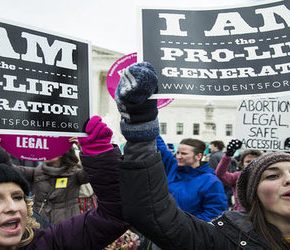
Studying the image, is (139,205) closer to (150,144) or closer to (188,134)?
(150,144)

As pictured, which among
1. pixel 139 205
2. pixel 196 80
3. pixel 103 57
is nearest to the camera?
pixel 139 205

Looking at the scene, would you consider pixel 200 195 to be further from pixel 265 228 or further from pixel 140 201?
pixel 140 201

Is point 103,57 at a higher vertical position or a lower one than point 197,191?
higher

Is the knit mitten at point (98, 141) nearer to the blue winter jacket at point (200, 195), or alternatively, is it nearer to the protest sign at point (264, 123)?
the blue winter jacket at point (200, 195)

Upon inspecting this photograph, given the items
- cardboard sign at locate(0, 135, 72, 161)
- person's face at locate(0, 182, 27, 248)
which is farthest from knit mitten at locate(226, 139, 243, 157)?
person's face at locate(0, 182, 27, 248)

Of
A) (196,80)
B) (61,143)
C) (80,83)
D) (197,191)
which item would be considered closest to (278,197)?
(196,80)

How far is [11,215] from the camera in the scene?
195cm

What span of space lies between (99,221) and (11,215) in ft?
1.27

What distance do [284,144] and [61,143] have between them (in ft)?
8.38

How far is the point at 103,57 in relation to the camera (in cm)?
5734

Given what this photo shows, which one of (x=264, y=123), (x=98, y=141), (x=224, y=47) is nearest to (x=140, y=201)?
(x=98, y=141)

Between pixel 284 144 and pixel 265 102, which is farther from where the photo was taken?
pixel 265 102

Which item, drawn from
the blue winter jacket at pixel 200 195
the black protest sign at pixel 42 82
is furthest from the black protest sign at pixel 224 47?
the blue winter jacket at pixel 200 195

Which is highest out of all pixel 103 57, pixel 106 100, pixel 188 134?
pixel 103 57
